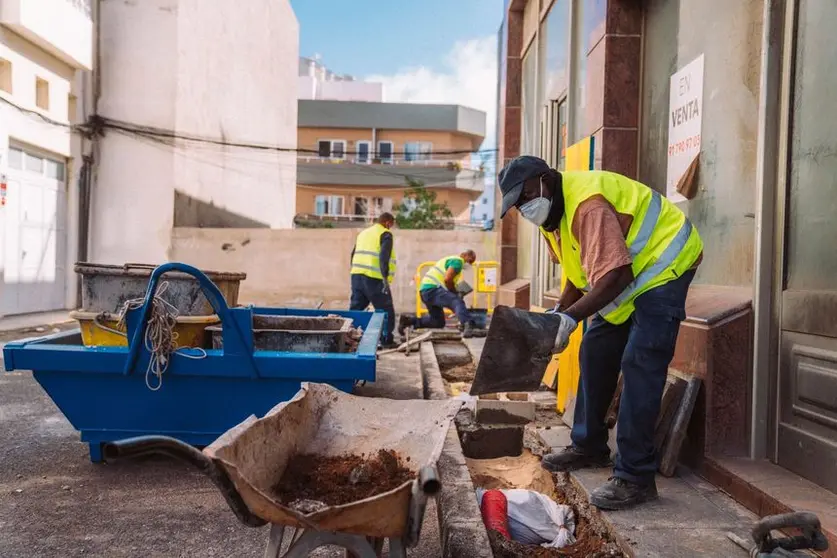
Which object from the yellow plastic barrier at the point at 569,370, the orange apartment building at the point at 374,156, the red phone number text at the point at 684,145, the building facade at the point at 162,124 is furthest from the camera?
the orange apartment building at the point at 374,156

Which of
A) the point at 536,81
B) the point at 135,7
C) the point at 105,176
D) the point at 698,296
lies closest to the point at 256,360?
the point at 698,296

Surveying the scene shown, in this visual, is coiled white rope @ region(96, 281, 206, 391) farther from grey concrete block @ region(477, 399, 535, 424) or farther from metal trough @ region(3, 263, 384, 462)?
grey concrete block @ region(477, 399, 535, 424)

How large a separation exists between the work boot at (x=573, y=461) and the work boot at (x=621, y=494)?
497mm

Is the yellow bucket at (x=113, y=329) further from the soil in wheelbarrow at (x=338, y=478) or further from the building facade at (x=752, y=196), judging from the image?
the building facade at (x=752, y=196)

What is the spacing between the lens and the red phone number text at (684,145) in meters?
4.17

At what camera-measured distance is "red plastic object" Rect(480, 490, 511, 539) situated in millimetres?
2892

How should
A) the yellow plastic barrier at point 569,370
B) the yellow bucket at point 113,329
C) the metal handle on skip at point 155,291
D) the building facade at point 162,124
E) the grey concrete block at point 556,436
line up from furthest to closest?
the building facade at point 162,124 → the yellow plastic barrier at point 569,370 → the grey concrete block at point 556,436 → the yellow bucket at point 113,329 → the metal handle on skip at point 155,291

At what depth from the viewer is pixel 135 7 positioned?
1551 cm

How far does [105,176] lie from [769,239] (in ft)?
49.6

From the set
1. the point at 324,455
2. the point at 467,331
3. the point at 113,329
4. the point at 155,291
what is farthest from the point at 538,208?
the point at 467,331

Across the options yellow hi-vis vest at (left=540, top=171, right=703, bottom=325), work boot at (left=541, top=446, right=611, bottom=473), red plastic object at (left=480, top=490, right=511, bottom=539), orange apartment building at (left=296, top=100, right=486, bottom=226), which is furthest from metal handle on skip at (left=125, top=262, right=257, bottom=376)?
orange apartment building at (left=296, top=100, right=486, bottom=226)

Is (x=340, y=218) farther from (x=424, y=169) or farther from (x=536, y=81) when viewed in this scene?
(x=536, y=81)

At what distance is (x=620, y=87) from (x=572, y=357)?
199cm

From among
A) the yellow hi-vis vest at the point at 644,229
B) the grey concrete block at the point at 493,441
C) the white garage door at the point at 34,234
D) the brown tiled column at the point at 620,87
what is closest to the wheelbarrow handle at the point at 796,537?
the yellow hi-vis vest at the point at 644,229
